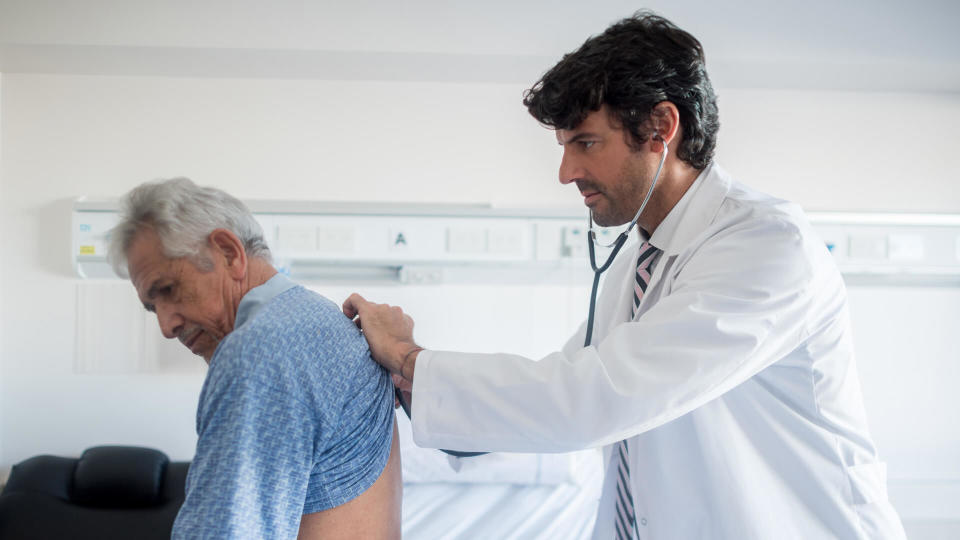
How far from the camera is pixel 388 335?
1.00 metres

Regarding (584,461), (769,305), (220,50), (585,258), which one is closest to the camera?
(769,305)

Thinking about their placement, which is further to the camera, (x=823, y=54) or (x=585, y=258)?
(x=585, y=258)

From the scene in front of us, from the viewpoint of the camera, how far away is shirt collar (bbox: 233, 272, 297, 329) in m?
0.96

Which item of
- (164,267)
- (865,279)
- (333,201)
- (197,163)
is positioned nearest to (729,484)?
(164,267)

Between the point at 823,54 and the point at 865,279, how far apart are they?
91 centimetres

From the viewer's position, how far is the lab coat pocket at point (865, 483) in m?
0.97

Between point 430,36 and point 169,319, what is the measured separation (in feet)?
4.33

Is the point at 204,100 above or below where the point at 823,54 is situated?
below

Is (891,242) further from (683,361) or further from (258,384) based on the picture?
(258,384)

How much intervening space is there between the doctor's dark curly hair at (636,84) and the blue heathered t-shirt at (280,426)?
555 mm

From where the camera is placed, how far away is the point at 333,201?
2172 mm

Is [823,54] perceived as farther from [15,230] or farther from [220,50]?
[15,230]

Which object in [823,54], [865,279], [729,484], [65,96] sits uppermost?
[823,54]

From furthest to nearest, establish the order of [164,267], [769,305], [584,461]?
[584,461] < [164,267] < [769,305]
